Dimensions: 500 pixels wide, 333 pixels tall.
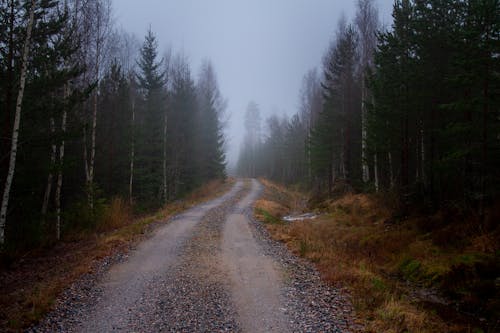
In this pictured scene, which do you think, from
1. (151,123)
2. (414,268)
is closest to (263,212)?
(414,268)

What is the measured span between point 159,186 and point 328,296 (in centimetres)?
1954

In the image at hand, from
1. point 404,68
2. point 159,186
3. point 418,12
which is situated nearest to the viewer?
point 404,68

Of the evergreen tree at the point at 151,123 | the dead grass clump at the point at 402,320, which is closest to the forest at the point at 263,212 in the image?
the dead grass clump at the point at 402,320

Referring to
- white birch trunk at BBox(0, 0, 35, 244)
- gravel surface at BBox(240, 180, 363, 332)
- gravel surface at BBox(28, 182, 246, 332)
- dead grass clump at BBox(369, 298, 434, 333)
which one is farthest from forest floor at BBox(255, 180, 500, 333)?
white birch trunk at BBox(0, 0, 35, 244)

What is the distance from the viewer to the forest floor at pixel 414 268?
530 cm

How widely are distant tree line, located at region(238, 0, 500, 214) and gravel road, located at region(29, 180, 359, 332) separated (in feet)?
22.9

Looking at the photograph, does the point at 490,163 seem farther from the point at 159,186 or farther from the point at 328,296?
the point at 159,186

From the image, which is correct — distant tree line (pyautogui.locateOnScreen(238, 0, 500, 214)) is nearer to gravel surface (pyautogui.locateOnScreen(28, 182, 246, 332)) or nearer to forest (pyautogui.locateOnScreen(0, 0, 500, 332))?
forest (pyautogui.locateOnScreen(0, 0, 500, 332))

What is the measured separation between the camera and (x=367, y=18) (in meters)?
20.2

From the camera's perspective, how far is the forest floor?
5305 millimetres

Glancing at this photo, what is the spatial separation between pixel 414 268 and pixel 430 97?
7.94 meters

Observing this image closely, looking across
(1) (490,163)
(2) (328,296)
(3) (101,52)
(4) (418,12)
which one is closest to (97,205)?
(3) (101,52)

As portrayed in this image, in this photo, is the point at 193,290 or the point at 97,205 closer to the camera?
the point at 193,290

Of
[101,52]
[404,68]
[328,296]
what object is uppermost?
[101,52]
